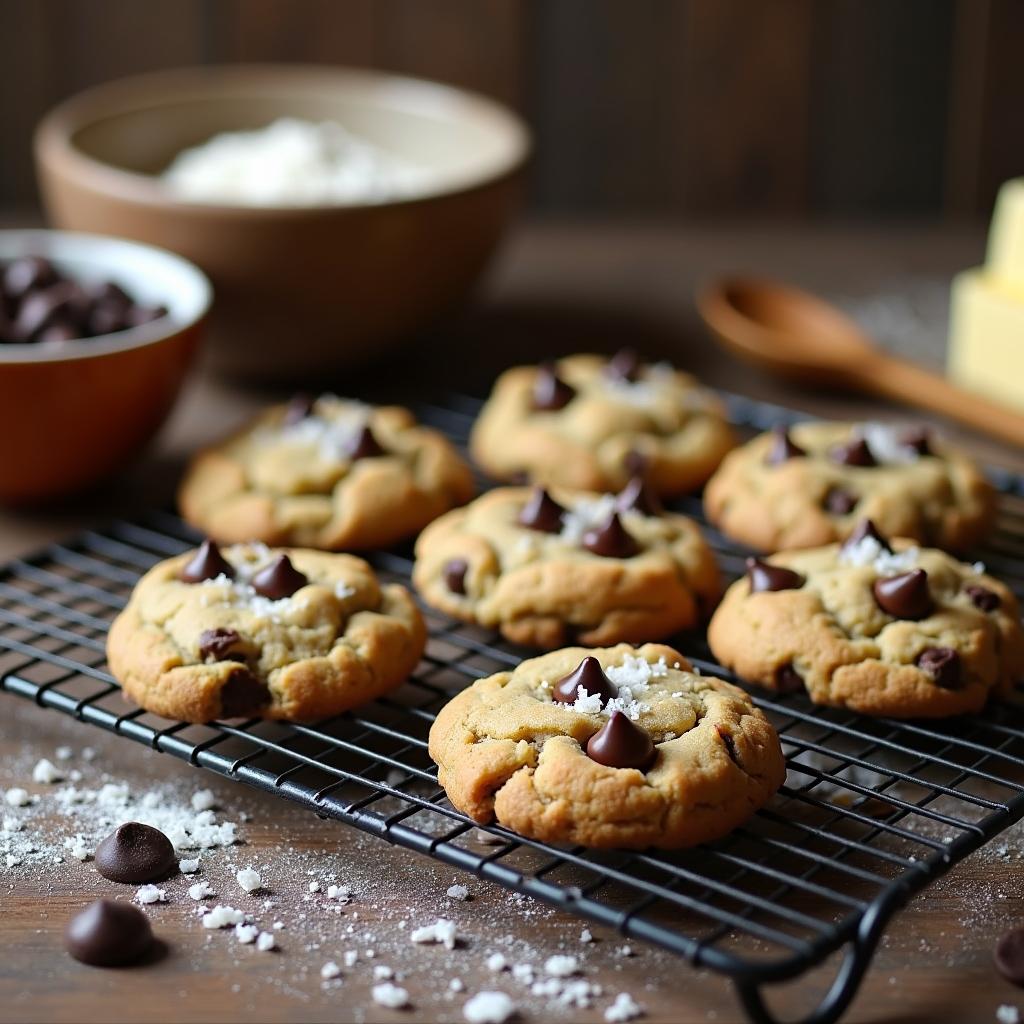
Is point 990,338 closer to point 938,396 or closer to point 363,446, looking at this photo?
point 938,396

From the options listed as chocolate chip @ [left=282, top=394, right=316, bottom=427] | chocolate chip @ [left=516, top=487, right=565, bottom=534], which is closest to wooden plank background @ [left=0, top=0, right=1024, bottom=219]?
chocolate chip @ [left=282, top=394, right=316, bottom=427]

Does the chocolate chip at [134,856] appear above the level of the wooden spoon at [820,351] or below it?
below

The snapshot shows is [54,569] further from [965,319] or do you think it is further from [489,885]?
[965,319]

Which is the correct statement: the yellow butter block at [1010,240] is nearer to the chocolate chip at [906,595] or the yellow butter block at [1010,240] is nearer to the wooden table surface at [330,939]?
the chocolate chip at [906,595]

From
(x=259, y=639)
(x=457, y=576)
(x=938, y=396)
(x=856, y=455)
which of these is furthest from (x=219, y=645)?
(x=938, y=396)

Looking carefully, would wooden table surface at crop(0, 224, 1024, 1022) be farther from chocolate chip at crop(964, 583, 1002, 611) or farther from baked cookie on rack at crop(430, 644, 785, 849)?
chocolate chip at crop(964, 583, 1002, 611)

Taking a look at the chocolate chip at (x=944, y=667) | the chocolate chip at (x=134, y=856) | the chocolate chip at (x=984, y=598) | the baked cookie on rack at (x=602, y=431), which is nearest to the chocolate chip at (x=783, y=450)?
the baked cookie on rack at (x=602, y=431)
